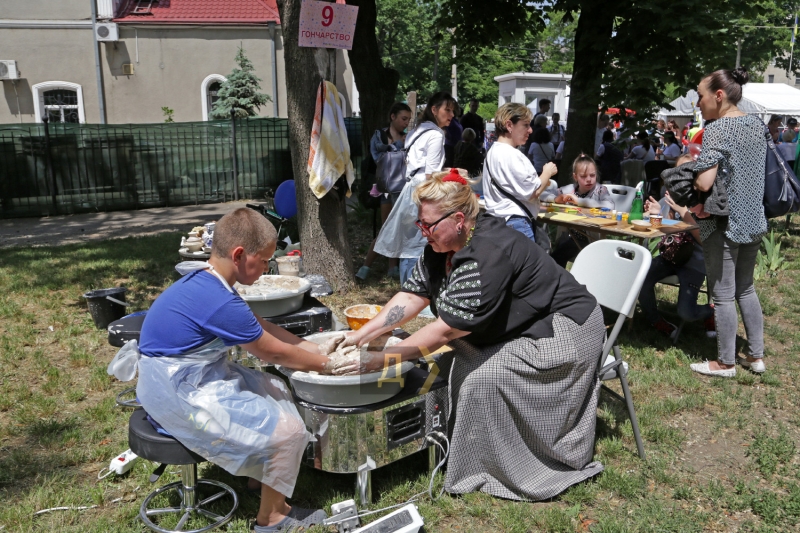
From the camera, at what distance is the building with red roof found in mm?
19594

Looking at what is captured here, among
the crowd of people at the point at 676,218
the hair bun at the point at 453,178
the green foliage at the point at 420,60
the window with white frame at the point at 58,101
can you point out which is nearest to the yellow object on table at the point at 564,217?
the crowd of people at the point at 676,218

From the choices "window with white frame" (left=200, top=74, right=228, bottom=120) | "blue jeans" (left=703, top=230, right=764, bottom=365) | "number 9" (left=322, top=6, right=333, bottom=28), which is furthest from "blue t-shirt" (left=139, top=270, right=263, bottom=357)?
"window with white frame" (left=200, top=74, right=228, bottom=120)

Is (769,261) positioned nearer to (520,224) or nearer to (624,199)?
(624,199)

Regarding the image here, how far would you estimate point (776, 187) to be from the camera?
423cm

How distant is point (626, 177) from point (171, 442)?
9099 millimetres

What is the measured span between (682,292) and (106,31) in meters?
19.3

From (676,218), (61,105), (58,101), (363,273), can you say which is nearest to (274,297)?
(363,273)

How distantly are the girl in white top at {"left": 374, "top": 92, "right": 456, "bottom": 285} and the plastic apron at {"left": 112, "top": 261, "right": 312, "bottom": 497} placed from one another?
3329 mm

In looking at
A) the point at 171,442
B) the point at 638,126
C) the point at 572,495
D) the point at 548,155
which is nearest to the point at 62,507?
the point at 171,442

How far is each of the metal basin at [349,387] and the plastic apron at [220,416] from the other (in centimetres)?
14

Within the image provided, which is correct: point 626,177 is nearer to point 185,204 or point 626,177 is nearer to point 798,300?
point 798,300

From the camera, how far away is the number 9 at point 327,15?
5.49 meters

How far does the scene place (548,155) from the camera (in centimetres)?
1148

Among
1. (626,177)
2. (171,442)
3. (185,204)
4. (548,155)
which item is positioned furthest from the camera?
(185,204)
